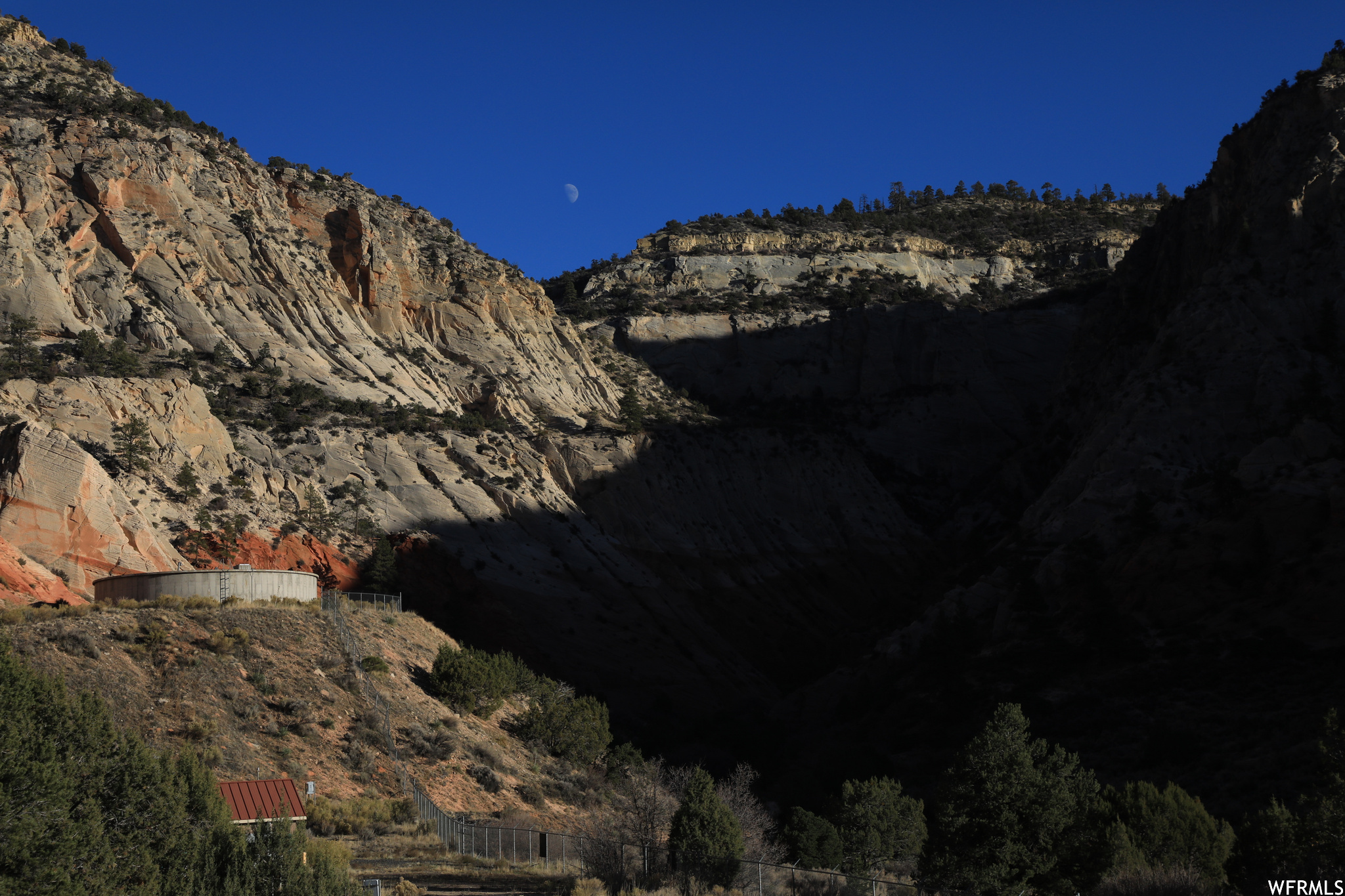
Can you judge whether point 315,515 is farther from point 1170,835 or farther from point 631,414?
point 1170,835

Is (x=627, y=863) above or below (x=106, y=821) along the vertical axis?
below

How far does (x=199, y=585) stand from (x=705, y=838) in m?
22.8

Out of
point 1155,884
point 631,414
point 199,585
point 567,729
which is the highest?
point 631,414

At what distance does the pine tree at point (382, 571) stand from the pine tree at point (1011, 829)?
109 feet

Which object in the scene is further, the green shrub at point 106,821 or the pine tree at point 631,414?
the pine tree at point 631,414

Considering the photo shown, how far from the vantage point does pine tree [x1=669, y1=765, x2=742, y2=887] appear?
82.0ft

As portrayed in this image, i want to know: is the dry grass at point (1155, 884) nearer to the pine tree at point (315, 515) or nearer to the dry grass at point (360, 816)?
the dry grass at point (360, 816)

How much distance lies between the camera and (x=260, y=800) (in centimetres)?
2634

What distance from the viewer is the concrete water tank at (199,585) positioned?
133 feet

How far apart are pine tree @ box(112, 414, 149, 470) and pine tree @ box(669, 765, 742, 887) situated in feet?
111

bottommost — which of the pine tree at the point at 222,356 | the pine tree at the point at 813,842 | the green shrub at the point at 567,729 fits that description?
the pine tree at the point at 813,842

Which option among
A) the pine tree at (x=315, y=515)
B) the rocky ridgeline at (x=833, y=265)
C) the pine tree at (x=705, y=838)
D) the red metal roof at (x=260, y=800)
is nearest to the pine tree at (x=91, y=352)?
the pine tree at (x=315, y=515)

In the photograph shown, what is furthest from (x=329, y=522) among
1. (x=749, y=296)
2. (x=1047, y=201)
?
(x=1047, y=201)

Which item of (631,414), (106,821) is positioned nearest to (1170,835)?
(106,821)
